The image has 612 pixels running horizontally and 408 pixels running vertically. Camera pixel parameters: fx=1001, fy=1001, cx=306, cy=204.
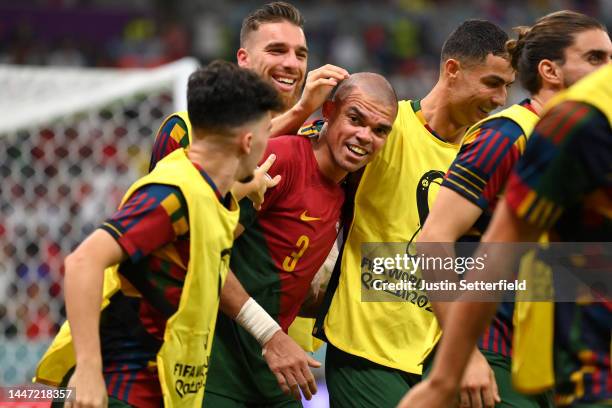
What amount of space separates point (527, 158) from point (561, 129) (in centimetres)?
11

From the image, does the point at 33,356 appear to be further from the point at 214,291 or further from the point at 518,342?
the point at 518,342

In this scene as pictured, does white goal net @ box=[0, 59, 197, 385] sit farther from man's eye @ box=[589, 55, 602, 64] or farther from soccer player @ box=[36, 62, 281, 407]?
man's eye @ box=[589, 55, 602, 64]

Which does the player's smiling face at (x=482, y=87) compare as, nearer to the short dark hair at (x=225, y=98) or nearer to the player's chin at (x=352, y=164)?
the player's chin at (x=352, y=164)

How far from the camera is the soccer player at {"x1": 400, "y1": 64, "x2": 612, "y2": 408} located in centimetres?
240

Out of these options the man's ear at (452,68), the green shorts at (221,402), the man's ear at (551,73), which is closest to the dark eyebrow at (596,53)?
the man's ear at (551,73)

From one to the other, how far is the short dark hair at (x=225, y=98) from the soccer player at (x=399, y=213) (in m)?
1.01

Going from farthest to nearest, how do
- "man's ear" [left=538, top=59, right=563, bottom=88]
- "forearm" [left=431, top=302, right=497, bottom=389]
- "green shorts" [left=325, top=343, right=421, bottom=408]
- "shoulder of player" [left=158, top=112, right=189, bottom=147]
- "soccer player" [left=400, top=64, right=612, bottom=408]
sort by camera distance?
1. "green shorts" [left=325, top=343, right=421, bottom=408]
2. "shoulder of player" [left=158, top=112, right=189, bottom=147]
3. "man's ear" [left=538, top=59, right=563, bottom=88]
4. "forearm" [left=431, top=302, right=497, bottom=389]
5. "soccer player" [left=400, top=64, right=612, bottom=408]

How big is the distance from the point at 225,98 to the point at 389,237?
1252 millimetres

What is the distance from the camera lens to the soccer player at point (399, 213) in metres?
4.43

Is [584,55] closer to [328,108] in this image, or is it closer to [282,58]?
[328,108]

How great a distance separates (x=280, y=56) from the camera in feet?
15.8

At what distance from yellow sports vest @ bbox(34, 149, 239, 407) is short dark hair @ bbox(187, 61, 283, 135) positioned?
0.17m

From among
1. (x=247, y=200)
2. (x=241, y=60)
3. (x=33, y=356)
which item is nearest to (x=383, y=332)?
(x=247, y=200)

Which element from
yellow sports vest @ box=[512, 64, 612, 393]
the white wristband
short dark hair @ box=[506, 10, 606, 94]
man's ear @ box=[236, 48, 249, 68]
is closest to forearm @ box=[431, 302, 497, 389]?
yellow sports vest @ box=[512, 64, 612, 393]
